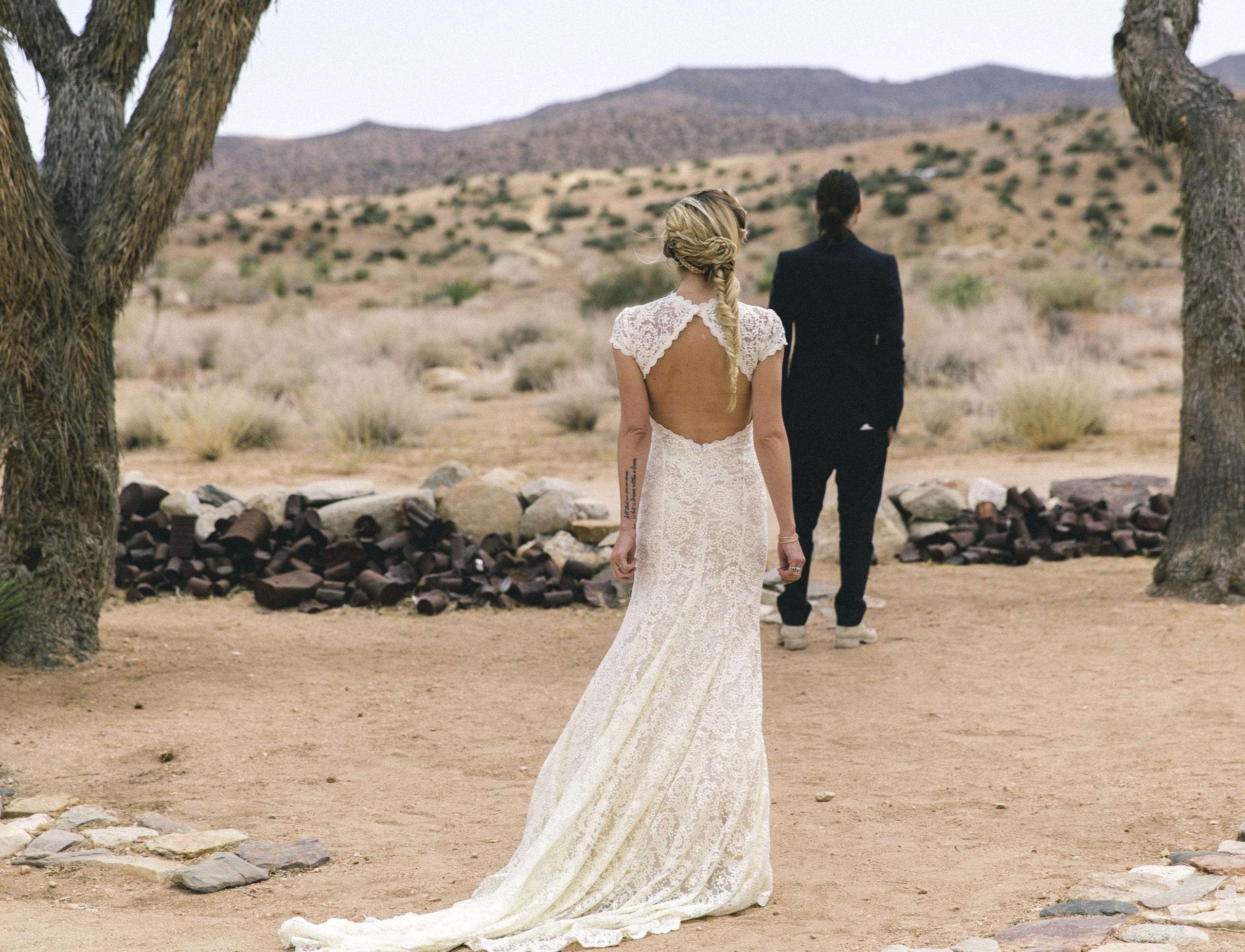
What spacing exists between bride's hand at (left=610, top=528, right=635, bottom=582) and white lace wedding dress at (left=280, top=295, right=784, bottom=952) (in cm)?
5

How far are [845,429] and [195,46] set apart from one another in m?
3.70

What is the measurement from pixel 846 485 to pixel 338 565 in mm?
3691

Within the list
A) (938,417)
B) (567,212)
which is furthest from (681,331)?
(567,212)

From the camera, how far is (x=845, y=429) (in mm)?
6035

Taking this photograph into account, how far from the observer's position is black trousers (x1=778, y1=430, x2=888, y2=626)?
20.0ft

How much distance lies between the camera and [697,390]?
3697 mm

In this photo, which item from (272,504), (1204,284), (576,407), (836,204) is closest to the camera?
(836,204)

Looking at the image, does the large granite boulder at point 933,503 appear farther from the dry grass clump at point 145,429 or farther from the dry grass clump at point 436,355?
the dry grass clump at point 436,355

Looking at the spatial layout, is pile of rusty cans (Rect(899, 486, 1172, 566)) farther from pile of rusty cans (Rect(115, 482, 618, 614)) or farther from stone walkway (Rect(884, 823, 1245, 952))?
stone walkway (Rect(884, 823, 1245, 952))

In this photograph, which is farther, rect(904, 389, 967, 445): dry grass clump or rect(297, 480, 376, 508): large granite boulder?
rect(904, 389, 967, 445): dry grass clump

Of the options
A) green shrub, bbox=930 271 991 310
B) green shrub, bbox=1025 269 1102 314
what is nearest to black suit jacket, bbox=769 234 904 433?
green shrub, bbox=930 271 991 310

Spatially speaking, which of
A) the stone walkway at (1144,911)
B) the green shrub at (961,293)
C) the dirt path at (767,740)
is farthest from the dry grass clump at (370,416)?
the green shrub at (961,293)

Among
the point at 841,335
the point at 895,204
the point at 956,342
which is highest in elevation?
the point at 895,204

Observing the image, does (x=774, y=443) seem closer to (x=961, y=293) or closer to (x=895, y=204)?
(x=961, y=293)
